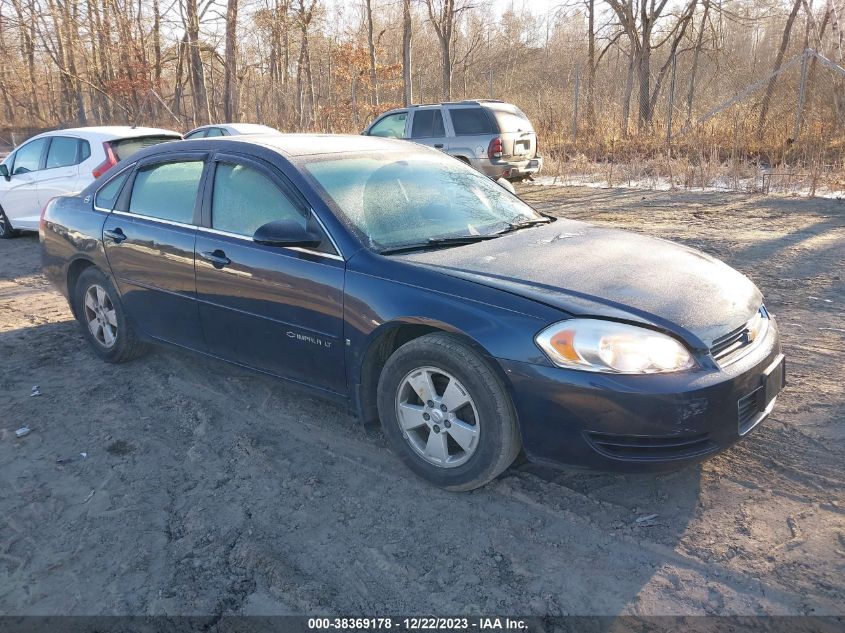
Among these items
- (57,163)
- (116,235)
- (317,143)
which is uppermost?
(317,143)

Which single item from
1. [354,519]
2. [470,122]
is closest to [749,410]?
[354,519]

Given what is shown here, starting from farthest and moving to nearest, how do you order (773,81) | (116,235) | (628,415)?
(773,81) → (116,235) → (628,415)

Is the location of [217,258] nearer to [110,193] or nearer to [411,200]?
[411,200]

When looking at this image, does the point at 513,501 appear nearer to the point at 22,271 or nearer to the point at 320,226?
the point at 320,226

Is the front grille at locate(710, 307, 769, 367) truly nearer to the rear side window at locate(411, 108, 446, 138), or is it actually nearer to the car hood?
the car hood

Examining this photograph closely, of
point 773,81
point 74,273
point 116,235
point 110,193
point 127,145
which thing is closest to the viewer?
point 116,235

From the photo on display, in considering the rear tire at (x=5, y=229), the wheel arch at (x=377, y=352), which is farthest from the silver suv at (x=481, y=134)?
the wheel arch at (x=377, y=352)

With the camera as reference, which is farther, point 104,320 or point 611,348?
point 104,320

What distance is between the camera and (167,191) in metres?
4.28

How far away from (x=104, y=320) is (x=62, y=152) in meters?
5.52

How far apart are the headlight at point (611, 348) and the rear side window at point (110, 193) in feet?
11.2

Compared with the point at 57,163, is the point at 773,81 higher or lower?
higher

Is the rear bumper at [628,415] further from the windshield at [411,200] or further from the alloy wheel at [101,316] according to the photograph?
the alloy wheel at [101,316]

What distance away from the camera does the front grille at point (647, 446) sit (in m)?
2.67
